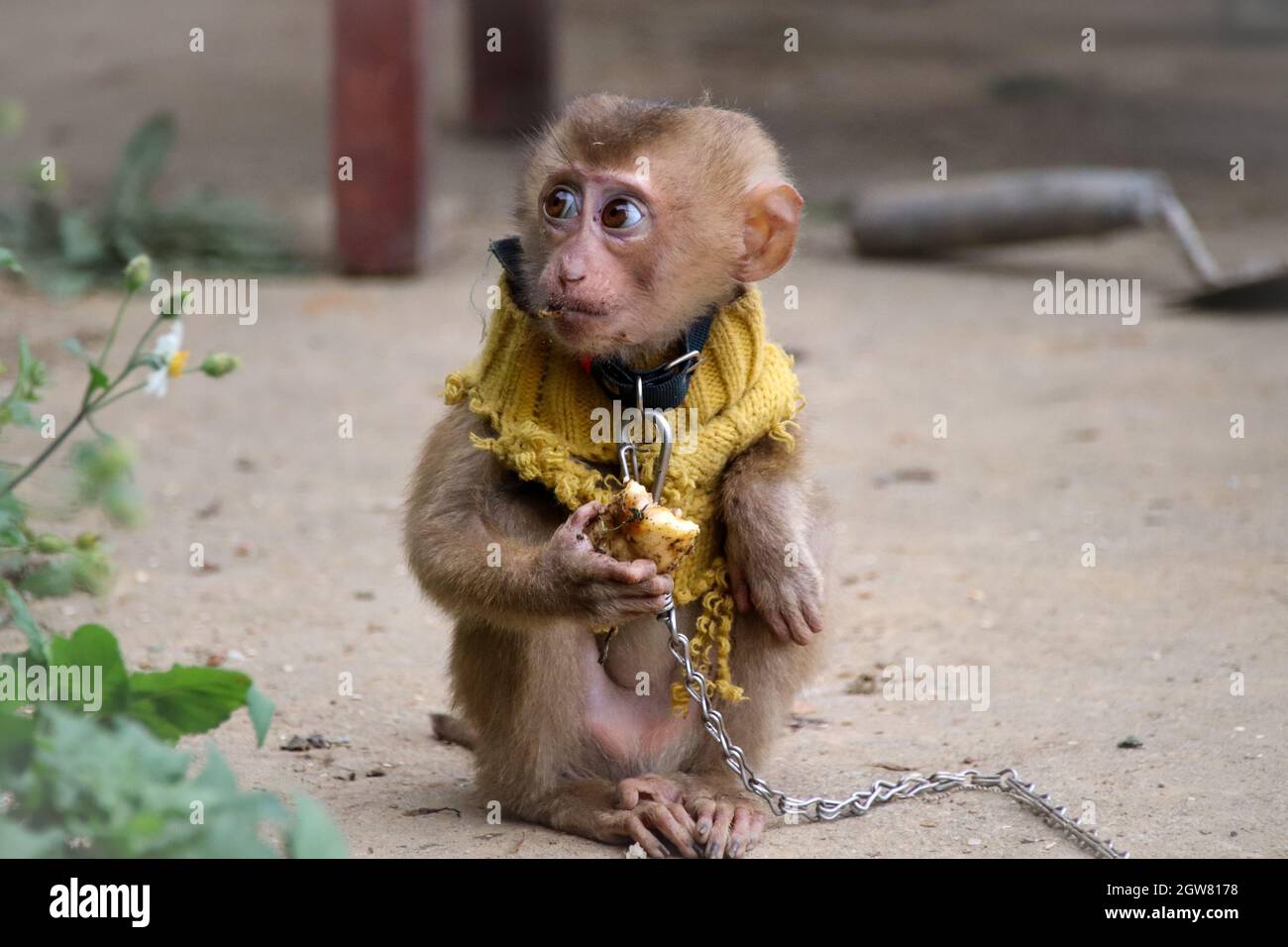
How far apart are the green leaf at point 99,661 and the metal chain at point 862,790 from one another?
111 cm

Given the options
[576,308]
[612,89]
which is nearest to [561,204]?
[576,308]

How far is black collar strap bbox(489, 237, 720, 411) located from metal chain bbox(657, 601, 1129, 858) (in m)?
0.45

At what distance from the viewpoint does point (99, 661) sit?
308 centimetres

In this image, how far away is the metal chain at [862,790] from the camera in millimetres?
3562

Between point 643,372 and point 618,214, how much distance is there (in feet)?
1.16

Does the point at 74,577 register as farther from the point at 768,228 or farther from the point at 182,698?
the point at 768,228

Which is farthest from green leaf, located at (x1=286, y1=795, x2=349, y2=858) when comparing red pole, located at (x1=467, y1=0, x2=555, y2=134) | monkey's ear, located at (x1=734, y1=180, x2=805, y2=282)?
red pole, located at (x1=467, y1=0, x2=555, y2=134)

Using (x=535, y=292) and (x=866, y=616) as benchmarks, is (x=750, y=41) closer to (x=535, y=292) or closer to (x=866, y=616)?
(x=866, y=616)

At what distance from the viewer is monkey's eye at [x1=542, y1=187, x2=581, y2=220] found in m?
3.53

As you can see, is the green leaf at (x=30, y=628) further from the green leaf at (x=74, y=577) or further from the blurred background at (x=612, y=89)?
the blurred background at (x=612, y=89)

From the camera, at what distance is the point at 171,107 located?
45.5ft
